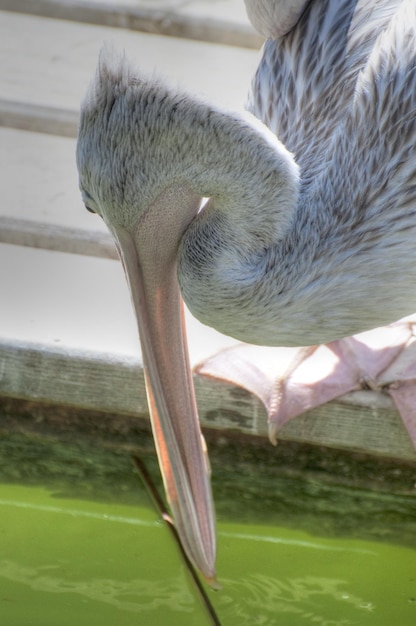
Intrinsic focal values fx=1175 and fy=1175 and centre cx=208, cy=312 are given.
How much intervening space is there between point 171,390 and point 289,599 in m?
0.70

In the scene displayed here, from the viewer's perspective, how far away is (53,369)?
3.11m

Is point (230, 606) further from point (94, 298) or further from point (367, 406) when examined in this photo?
point (94, 298)

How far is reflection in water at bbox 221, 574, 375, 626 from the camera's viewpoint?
116 inches

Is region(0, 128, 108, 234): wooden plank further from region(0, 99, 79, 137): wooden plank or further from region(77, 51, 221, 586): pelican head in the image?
region(77, 51, 221, 586): pelican head

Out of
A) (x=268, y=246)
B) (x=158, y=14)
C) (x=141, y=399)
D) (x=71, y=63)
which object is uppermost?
(x=268, y=246)

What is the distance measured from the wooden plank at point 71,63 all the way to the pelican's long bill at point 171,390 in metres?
1.61

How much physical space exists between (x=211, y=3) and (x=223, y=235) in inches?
96.8

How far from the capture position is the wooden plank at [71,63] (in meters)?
4.21

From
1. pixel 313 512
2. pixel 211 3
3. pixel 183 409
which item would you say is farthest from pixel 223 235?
pixel 211 3

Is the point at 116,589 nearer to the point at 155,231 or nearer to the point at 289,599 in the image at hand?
the point at 289,599

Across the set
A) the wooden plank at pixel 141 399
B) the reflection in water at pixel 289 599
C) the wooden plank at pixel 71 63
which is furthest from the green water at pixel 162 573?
the wooden plank at pixel 71 63

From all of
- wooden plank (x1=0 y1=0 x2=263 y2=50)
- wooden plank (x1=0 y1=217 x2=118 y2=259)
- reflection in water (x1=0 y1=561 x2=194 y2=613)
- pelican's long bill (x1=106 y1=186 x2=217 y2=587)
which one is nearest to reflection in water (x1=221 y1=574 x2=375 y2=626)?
reflection in water (x1=0 y1=561 x2=194 y2=613)

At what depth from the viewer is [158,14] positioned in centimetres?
484

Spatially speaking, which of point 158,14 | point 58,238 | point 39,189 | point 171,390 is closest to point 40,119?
point 39,189
